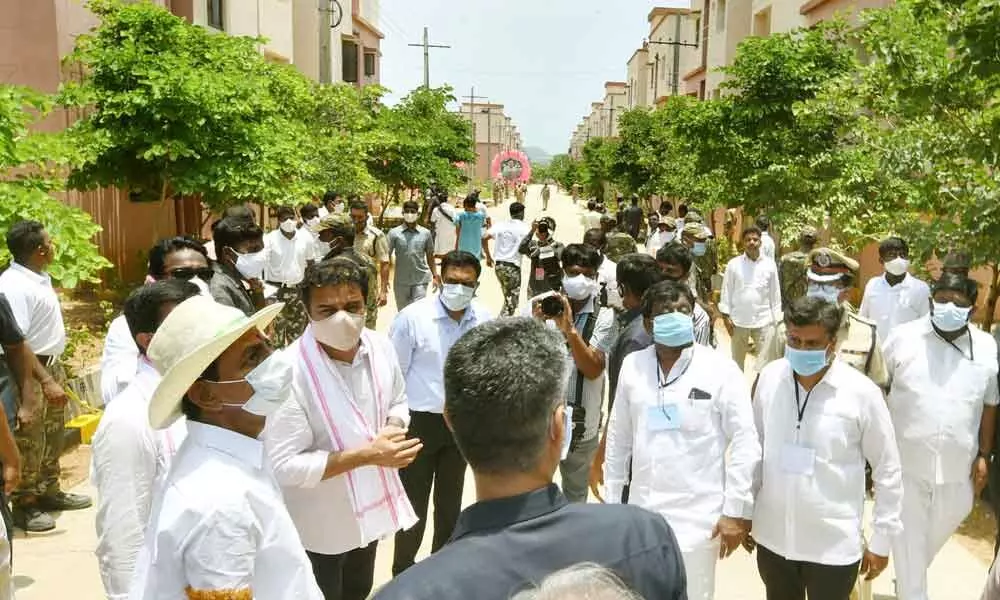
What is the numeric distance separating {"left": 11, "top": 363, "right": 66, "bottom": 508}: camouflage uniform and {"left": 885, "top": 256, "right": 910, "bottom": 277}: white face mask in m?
6.52

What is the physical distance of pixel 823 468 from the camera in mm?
3877

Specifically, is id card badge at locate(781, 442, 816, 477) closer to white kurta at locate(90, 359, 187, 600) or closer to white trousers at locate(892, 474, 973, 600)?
white trousers at locate(892, 474, 973, 600)

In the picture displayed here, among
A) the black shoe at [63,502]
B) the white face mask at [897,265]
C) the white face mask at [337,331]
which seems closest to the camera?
the white face mask at [337,331]

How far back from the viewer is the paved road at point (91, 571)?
17.7 feet

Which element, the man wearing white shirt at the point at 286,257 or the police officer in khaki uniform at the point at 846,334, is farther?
the man wearing white shirt at the point at 286,257

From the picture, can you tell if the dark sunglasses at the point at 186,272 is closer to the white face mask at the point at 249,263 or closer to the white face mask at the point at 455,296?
the white face mask at the point at 455,296

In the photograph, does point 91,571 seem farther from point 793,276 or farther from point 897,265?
point 793,276

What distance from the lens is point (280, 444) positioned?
11.9ft

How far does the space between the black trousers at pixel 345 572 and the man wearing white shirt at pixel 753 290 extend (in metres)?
6.22

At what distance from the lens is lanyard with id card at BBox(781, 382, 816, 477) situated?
3887mm

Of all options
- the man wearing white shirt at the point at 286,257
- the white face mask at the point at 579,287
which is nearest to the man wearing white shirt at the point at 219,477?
the white face mask at the point at 579,287

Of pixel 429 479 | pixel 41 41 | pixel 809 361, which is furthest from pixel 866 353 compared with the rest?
pixel 41 41

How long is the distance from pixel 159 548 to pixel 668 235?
1345cm

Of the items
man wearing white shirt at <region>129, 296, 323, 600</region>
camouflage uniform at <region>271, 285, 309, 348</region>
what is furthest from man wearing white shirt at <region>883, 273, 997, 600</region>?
camouflage uniform at <region>271, 285, 309, 348</region>
